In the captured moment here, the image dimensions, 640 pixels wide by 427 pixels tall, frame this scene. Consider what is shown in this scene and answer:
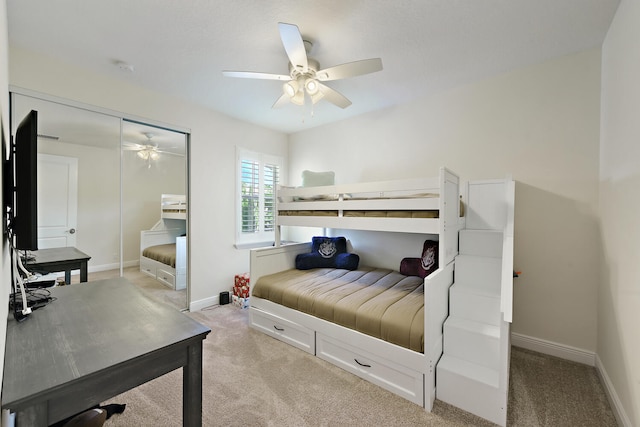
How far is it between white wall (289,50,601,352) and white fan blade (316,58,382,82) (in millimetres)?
1453

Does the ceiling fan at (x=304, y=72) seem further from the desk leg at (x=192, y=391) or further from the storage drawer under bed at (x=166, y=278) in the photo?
the storage drawer under bed at (x=166, y=278)

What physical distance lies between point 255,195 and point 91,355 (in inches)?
126

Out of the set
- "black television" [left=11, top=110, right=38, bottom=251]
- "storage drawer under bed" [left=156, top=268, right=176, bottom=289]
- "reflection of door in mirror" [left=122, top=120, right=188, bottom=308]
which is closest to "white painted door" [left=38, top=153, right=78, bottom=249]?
"reflection of door in mirror" [left=122, top=120, right=188, bottom=308]

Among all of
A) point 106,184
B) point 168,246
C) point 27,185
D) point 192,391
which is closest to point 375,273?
point 192,391

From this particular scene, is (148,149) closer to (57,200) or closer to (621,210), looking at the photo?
(57,200)

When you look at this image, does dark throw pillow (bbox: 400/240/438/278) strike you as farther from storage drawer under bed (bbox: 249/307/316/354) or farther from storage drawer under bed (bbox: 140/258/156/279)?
storage drawer under bed (bbox: 140/258/156/279)

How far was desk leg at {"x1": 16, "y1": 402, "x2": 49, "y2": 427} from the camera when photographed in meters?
0.76

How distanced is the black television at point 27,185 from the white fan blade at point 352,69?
161 cm

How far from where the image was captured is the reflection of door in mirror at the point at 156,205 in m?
2.84

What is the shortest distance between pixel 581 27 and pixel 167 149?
385cm

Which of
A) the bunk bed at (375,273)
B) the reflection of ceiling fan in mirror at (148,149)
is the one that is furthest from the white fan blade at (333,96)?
the reflection of ceiling fan in mirror at (148,149)

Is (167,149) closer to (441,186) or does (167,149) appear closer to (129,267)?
(129,267)

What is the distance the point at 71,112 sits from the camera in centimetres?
246

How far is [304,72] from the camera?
2.03 metres
